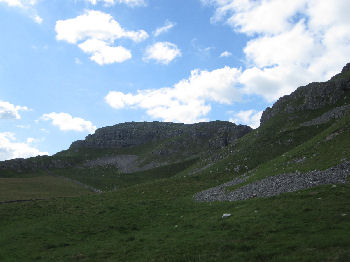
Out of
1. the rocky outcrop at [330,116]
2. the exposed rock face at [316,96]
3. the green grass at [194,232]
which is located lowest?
the green grass at [194,232]

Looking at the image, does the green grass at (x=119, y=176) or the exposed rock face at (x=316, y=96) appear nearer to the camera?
the exposed rock face at (x=316, y=96)

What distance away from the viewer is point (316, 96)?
112 m

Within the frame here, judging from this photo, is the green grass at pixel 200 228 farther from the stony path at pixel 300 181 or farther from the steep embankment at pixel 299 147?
the stony path at pixel 300 181

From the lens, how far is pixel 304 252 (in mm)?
17625

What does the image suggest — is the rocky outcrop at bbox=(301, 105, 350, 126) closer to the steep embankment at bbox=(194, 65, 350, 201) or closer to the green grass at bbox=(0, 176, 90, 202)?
the steep embankment at bbox=(194, 65, 350, 201)

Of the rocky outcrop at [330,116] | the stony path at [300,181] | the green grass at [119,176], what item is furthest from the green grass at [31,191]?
the rocky outcrop at [330,116]

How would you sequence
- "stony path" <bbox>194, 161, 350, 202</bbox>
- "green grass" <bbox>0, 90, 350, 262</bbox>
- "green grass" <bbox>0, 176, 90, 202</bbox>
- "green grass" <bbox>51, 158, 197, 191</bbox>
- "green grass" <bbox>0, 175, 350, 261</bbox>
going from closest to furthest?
"green grass" <bbox>0, 175, 350, 261</bbox> → "green grass" <bbox>0, 90, 350, 262</bbox> → "stony path" <bbox>194, 161, 350, 202</bbox> → "green grass" <bbox>0, 176, 90, 202</bbox> → "green grass" <bbox>51, 158, 197, 191</bbox>

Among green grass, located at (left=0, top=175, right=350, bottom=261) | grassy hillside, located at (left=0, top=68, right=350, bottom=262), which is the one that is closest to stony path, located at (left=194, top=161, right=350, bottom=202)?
grassy hillside, located at (left=0, top=68, right=350, bottom=262)

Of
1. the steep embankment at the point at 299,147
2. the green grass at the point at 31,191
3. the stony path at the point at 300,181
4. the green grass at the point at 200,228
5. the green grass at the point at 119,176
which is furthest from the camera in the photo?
the green grass at the point at 119,176

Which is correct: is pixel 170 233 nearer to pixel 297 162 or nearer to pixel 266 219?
pixel 266 219

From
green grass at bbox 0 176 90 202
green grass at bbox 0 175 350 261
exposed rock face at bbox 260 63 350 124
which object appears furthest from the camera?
exposed rock face at bbox 260 63 350 124

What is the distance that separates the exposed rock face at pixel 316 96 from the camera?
106m

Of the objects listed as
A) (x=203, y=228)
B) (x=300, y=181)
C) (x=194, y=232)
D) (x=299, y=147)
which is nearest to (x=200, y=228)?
(x=203, y=228)

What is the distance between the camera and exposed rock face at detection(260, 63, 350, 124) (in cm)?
10644
